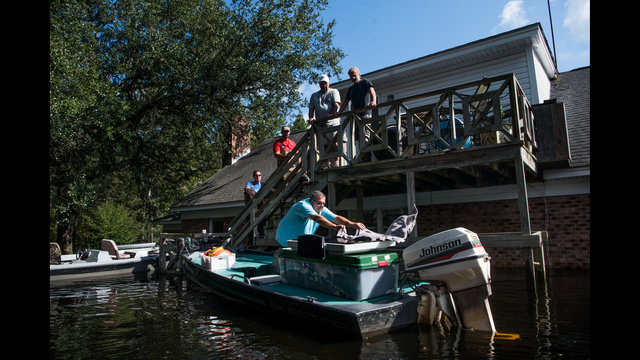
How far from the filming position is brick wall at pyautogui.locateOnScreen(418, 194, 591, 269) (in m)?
8.34

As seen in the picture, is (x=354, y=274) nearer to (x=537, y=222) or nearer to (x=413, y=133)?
(x=413, y=133)

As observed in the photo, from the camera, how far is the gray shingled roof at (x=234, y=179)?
632 inches

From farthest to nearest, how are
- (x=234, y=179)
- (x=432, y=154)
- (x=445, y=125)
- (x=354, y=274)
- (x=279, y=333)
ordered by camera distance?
(x=234, y=179), (x=445, y=125), (x=432, y=154), (x=279, y=333), (x=354, y=274)

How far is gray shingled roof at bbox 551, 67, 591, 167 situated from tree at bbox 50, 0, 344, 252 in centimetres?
964

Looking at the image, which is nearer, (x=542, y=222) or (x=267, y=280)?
(x=267, y=280)


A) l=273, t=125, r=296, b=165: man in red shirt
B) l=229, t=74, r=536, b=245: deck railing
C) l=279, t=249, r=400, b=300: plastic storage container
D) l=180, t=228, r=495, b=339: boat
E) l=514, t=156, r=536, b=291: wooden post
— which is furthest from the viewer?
l=273, t=125, r=296, b=165: man in red shirt

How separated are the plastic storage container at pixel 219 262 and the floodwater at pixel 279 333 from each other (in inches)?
24.8

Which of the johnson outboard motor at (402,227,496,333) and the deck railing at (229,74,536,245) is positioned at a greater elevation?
the deck railing at (229,74,536,245)

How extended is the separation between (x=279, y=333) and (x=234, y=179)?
43.2ft

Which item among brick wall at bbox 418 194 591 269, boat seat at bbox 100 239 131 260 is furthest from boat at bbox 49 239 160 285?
brick wall at bbox 418 194 591 269

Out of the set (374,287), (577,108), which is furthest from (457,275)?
(577,108)

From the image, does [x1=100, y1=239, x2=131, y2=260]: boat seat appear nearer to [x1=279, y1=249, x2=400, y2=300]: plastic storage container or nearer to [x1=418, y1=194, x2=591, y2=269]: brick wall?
[x1=418, y1=194, x2=591, y2=269]: brick wall

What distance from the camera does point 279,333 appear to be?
5020 mm
